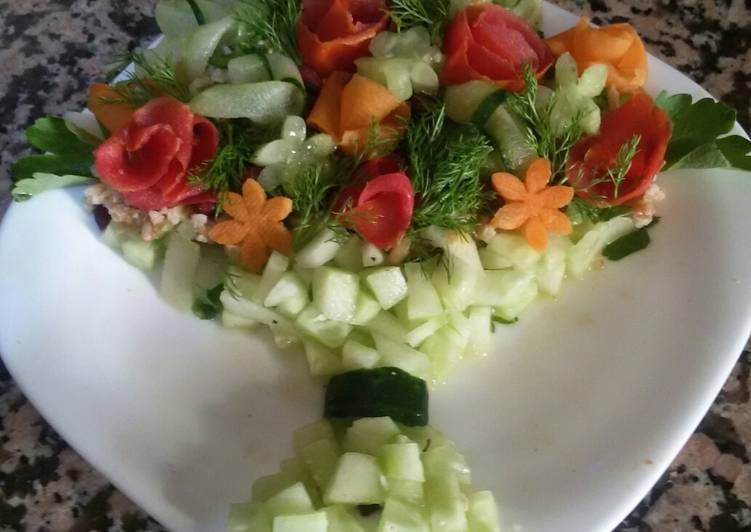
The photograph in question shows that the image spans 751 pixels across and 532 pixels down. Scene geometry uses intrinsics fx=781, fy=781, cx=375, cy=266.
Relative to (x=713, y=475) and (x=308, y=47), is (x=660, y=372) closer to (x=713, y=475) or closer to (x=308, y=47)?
(x=713, y=475)

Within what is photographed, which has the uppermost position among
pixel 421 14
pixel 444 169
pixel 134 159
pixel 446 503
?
pixel 421 14

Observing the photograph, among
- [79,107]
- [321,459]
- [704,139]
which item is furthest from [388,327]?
[79,107]

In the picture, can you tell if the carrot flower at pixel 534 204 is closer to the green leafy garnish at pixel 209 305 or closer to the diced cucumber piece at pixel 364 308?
the diced cucumber piece at pixel 364 308

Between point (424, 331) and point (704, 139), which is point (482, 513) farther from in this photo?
point (704, 139)

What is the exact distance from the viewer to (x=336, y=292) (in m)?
1.26

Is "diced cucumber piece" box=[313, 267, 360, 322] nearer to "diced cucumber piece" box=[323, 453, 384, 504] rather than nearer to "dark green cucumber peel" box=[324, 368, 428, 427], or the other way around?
"dark green cucumber peel" box=[324, 368, 428, 427]

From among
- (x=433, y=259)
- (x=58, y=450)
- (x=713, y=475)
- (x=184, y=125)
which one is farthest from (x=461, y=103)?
(x=58, y=450)

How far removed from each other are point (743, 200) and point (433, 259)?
0.54m

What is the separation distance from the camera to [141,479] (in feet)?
3.77

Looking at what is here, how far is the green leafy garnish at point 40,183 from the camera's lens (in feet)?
4.48

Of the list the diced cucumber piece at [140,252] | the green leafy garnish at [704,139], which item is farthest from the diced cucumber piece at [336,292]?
the green leafy garnish at [704,139]

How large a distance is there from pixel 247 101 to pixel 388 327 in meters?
0.44

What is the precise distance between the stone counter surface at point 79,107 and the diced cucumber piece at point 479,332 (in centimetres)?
35

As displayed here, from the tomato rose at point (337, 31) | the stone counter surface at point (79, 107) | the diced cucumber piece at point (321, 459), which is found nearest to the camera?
the diced cucumber piece at point (321, 459)
